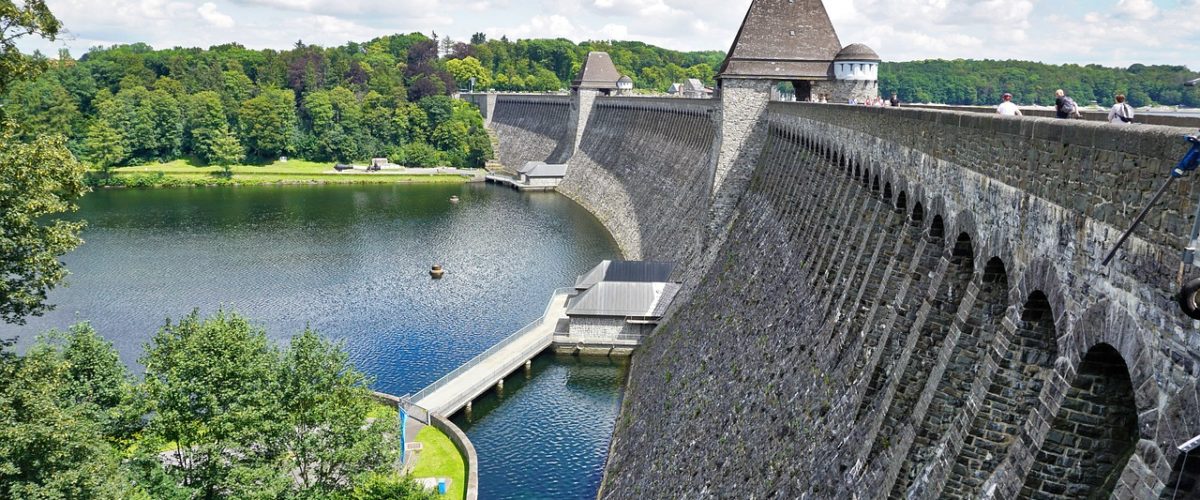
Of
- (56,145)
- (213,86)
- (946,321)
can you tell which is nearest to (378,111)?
(213,86)

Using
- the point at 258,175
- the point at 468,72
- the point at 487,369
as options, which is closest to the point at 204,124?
the point at 258,175

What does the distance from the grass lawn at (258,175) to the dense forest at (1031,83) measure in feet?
210

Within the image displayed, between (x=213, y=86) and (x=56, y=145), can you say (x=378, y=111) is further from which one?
(x=56, y=145)

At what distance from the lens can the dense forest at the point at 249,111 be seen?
123m

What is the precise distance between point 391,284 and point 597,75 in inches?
2121

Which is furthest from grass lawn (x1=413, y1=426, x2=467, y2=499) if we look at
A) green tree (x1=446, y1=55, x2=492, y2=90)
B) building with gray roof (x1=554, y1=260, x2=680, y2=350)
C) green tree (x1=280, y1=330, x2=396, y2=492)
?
green tree (x1=446, y1=55, x2=492, y2=90)

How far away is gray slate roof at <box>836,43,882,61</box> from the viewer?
41.4 meters

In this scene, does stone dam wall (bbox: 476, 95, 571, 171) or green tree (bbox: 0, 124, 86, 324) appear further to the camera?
stone dam wall (bbox: 476, 95, 571, 171)

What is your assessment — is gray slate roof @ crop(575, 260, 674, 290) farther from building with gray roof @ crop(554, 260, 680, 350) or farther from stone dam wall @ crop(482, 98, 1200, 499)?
stone dam wall @ crop(482, 98, 1200, 499)

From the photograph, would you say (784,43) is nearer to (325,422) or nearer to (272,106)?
(325,422)

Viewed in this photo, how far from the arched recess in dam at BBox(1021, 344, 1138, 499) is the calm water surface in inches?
877

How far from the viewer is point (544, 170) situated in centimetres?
10788

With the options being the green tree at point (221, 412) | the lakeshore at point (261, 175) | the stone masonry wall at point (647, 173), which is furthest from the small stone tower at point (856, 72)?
the lakeshore at point (261, 175)

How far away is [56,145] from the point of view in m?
19.5
